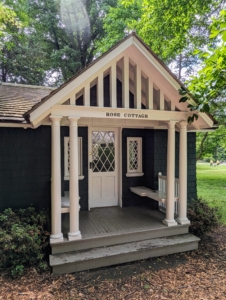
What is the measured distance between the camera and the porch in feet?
12.6

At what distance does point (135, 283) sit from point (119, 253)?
2.04ft

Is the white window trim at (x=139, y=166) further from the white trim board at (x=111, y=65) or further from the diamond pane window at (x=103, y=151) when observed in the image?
the white trim board at (x=111, y=65)

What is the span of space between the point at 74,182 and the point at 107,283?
1.81m

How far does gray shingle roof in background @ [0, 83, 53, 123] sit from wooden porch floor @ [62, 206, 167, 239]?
2730 mm

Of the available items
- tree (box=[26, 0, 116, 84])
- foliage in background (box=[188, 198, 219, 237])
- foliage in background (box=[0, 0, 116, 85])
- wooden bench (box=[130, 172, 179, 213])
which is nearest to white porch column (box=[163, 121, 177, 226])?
wooden bench (box=[130, 172, 179, 213])

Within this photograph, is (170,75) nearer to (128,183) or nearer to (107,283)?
(128,183)

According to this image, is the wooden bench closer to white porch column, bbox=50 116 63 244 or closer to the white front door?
the white front door

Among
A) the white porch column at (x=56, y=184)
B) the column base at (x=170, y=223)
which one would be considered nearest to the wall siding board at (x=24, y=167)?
the white porch column at (x=56, y=184)

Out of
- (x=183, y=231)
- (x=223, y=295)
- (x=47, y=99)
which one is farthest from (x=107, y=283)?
(x=47, y=99)

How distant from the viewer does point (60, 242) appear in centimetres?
393

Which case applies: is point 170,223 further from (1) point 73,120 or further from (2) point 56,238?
(1) point 73,120

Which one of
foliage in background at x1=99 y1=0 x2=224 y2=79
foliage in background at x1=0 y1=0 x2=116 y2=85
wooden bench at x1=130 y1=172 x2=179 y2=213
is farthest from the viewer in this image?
foliage in background at x1=0 y1=0 x2=116 y2=85

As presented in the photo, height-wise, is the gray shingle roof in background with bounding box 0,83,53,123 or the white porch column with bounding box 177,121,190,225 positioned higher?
the gray shingle roof in background with bounding box 0,83,53,123

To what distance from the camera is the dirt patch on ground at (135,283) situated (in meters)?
3.19
